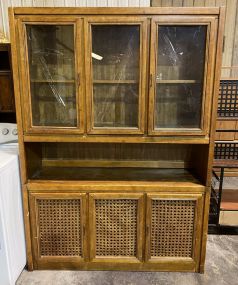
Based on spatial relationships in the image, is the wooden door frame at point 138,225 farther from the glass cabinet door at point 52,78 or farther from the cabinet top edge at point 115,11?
the cabinet top edge at point 115,11

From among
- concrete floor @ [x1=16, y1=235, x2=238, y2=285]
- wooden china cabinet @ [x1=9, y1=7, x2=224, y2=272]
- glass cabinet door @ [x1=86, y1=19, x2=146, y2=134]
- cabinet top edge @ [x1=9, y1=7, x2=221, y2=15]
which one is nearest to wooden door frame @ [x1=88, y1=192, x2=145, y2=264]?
wooden china cabinet @ [x1=9, y1=7, x2=224, y2=272]

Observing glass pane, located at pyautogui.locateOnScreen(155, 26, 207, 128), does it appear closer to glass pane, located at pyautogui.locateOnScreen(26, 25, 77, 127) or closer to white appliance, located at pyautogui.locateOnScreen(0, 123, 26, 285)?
glass pane, located at pyautogui.locateOnScreen(26, 25, 77, 127)

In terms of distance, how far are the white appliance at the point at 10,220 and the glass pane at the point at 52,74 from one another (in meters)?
0.35

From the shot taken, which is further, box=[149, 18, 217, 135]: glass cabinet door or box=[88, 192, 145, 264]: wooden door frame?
box=[88, 192, 145, 264]: wooden door frame

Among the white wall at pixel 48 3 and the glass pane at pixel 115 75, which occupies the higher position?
the white wall at pixel 48 3

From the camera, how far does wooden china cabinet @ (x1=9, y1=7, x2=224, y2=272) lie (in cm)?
154

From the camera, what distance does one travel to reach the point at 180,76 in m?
1.67

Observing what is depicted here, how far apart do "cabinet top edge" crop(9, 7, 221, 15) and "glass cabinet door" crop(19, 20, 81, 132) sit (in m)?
0.08

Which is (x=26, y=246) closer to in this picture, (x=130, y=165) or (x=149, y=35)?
(x=130, y=165)

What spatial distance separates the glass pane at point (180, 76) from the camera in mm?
1571

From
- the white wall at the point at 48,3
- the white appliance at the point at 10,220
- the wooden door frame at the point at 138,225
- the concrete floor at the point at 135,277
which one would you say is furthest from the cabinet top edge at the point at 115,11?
the concrete floor at the point at 135,277

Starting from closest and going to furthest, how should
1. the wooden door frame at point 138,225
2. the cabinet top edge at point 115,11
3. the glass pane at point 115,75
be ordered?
the cabinet top edge at point 115,11, the glass pane at point 115,75, the wooden door frame at point 138,225

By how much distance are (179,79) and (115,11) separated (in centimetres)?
61

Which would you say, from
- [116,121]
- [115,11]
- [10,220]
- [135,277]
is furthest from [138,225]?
[115,11]
